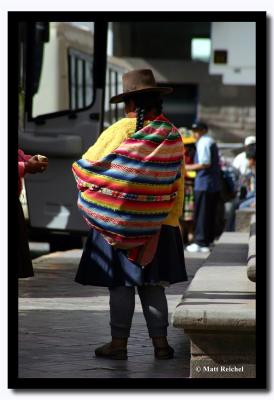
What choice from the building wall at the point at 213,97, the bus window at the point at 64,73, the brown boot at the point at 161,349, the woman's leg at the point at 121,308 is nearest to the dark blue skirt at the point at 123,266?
the woman's leg at the point at 121,308

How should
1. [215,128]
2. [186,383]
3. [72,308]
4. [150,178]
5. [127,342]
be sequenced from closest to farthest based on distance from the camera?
[186,383]
[150,178]
[127,342]
[72,308]
[215,128]

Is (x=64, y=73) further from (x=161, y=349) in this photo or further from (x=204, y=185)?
(x=161, y=349)

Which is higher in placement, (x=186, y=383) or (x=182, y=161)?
(x=182, y=161)

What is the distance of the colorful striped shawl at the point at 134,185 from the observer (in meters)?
7.41

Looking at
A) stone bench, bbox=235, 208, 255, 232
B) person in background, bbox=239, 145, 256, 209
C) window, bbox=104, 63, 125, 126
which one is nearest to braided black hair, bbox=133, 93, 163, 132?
window, bbox=104, 63, 125, 126

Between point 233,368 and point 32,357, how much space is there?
1.21 m

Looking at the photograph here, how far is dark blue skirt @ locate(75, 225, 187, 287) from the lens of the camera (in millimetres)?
7516

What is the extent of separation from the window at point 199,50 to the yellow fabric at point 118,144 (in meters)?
18.5

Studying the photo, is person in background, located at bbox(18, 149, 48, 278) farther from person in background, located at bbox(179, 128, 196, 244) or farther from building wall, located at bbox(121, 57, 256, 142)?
building wall, located at bbox(121, 57, 256, 142)

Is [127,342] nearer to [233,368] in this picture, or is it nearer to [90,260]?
[90,260]

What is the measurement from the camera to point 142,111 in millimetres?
7582

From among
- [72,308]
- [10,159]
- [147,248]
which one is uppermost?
[10,159]

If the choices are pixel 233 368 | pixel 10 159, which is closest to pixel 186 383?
pixel 233 368

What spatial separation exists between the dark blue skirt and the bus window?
492 centimetres
